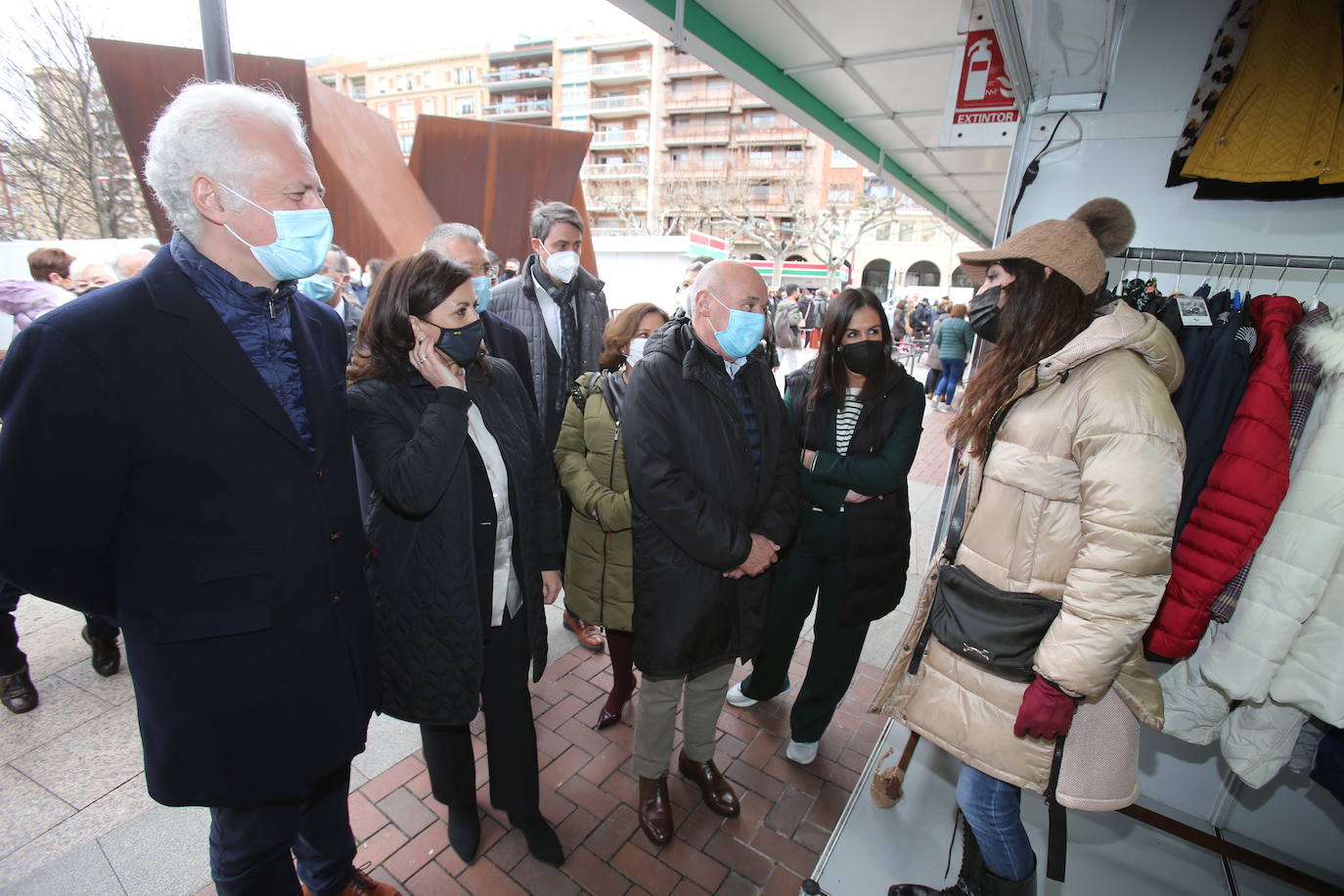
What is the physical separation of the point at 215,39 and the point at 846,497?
2.96m

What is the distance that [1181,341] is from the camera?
6.63 feet

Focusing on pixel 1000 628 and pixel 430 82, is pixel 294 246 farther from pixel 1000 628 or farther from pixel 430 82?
pixel 430 82

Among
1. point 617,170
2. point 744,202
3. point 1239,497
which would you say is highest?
point 617,170

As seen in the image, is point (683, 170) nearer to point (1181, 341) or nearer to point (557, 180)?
point (557, 180)

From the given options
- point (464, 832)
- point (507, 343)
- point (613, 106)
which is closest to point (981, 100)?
point (507, 343)

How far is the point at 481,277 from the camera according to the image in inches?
105

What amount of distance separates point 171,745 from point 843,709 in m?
2.79

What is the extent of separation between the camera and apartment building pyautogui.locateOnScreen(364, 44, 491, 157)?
5381 cm

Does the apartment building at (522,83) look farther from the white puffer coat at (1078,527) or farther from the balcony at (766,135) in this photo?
the white puffer coat at (1078,527)

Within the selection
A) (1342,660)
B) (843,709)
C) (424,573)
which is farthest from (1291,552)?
(424,573)

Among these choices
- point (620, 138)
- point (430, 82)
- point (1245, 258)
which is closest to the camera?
point (1245, 258)

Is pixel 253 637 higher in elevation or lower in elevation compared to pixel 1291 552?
lower

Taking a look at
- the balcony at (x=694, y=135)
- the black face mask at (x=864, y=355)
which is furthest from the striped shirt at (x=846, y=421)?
the balcony at (x=694, y=135)

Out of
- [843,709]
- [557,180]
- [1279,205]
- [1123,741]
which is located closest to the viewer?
[1123,741]
